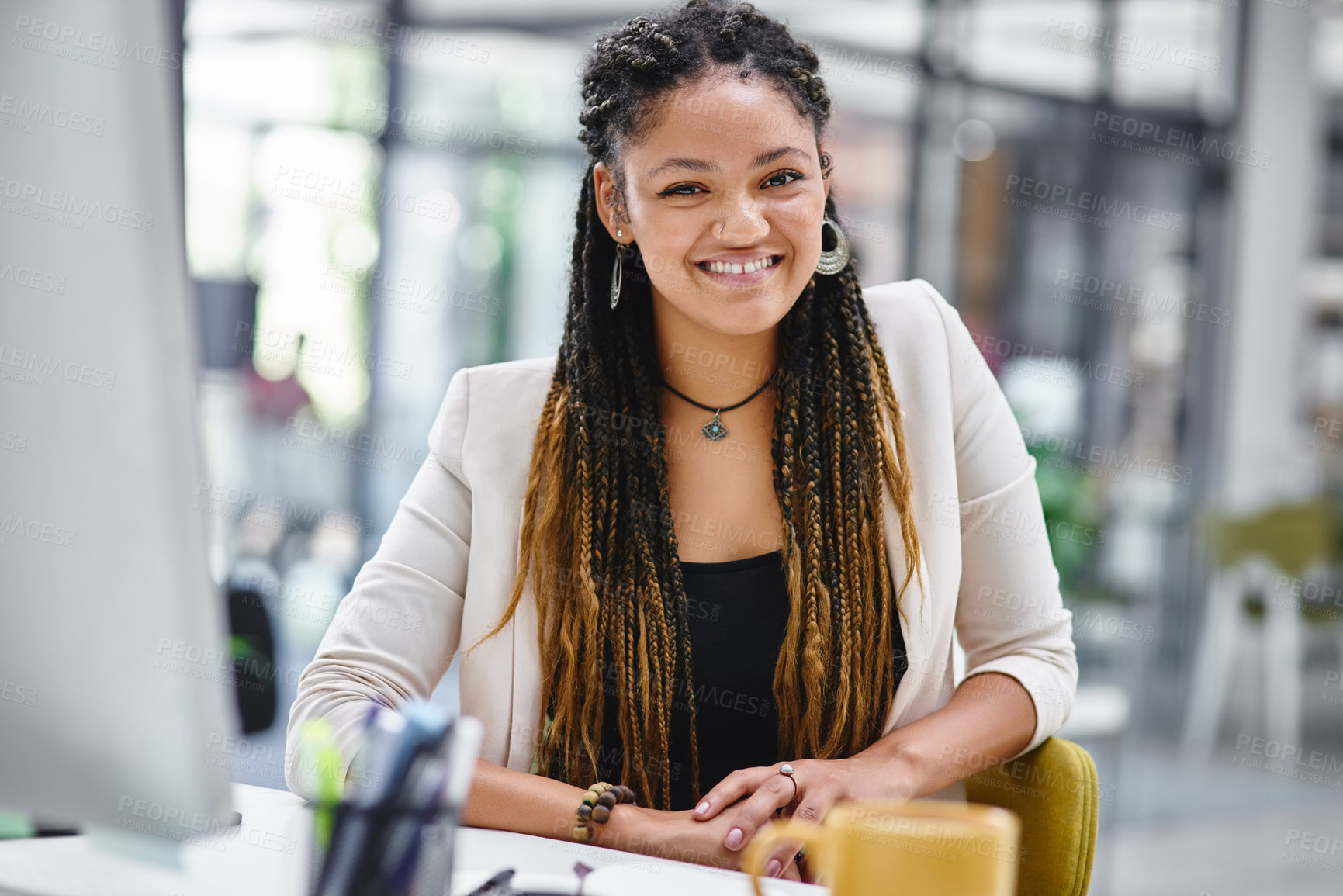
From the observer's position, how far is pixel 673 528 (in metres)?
1.50

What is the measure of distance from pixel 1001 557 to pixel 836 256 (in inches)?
16.9

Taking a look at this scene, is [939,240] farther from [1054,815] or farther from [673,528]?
[1054,815]

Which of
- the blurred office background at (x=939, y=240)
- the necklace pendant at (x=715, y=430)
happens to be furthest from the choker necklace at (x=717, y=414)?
the blurred office background at (x=939, y=240)

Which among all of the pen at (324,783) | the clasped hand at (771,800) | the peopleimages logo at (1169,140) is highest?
the peopleimages logo at (1169,140)

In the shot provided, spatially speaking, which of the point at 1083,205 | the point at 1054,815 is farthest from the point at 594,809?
the point at 1083,205

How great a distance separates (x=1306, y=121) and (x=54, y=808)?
20.0ft

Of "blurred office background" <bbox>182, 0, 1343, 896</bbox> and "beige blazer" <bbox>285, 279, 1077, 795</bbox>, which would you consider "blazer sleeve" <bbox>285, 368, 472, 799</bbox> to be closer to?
"beige blazer" <bbox>285, 279, 1077, 795</bbox>

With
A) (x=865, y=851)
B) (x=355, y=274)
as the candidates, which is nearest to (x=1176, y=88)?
(x=355, y=274)

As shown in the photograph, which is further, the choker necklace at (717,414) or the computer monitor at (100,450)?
the choker necklace at (717,414)

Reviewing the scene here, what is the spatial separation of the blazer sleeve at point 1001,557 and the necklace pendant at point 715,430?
297 mm

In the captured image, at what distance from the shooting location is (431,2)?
16.3 ft

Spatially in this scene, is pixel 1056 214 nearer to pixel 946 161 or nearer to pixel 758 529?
pixel 946 161

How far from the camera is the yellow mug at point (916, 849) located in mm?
698

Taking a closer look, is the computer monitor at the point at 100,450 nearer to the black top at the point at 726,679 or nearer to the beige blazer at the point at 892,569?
the beige blazer at the point at 892,569
